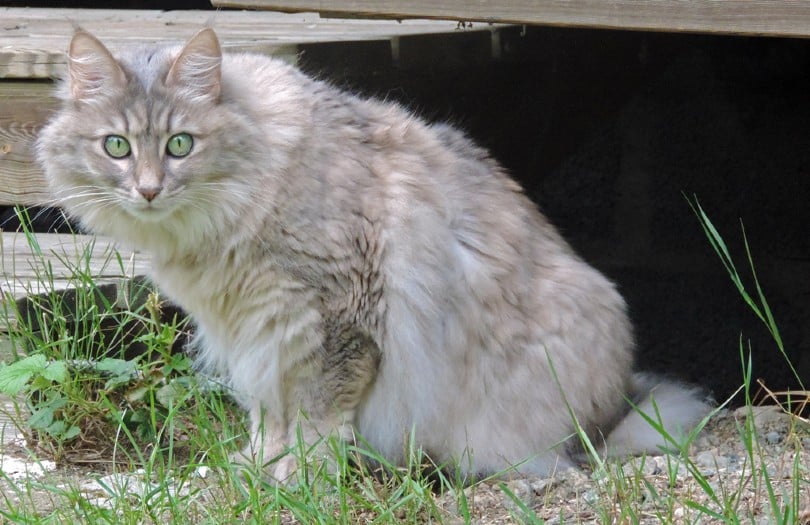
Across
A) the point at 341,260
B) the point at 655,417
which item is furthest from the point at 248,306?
the point at 655,417

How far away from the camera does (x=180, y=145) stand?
2.60 meters

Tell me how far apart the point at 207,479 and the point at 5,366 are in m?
0.81

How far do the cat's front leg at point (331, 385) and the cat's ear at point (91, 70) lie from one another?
0.83 m

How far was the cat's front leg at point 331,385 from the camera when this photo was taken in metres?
2.71

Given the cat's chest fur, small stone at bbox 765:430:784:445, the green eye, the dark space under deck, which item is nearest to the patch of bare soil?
small stone at bbox 765:430:784:445

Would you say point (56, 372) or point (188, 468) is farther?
point (56, 372)

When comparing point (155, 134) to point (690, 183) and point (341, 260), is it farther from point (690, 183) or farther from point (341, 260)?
point (690, 183)

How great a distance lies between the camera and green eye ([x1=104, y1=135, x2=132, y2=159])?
2.59 m

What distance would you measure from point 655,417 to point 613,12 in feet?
3.86

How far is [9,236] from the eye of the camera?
3.96 m

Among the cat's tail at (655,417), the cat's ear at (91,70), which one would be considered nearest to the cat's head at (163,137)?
the cat's ear at (91,70)

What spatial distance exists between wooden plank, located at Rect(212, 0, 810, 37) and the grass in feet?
1.65

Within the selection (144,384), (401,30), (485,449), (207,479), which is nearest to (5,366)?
(144,384)

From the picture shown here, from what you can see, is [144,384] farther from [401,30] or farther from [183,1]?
[183,1]
